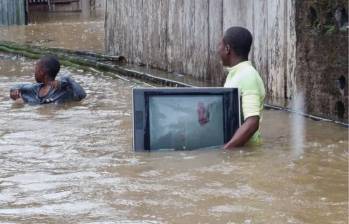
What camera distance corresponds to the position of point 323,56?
25.9ft

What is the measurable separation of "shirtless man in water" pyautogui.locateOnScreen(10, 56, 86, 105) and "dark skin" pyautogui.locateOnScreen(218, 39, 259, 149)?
359 cm

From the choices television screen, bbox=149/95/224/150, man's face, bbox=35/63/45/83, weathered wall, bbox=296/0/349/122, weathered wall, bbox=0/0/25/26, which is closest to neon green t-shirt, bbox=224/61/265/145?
television screen, bbox=149/95/224/150

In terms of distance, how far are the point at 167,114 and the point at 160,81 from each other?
418 centimetres

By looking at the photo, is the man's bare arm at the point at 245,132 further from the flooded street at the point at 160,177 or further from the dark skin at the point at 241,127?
the flooded street at the point at 160,177

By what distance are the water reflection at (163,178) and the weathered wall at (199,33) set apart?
911 millimetres

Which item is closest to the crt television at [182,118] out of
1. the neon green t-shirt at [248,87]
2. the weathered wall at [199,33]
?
the neon green t-shirt at [248,87]

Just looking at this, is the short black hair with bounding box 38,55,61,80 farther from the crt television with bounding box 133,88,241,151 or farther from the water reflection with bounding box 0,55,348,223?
the crt television with bounding box 133,88,241,151

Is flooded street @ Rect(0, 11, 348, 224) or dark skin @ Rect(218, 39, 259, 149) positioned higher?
dark skin @ Rect(218, 39, 259, 149)

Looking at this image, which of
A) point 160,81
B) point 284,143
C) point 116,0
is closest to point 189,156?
point 284,143

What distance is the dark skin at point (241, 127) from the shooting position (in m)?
6.38

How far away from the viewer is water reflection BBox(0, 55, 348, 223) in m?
A: 5.02

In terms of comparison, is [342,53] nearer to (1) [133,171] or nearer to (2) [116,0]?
(1) [133,171]

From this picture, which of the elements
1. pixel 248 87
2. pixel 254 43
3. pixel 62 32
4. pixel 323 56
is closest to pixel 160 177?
pixel 248 87

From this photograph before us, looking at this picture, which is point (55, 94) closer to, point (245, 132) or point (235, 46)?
point (235, 46)
